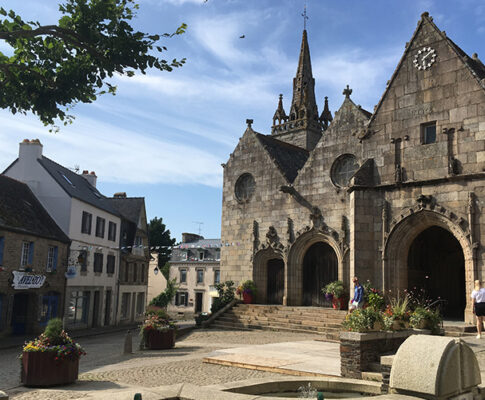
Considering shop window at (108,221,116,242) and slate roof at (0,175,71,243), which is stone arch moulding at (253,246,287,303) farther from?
shop window at (108,221,116,242)

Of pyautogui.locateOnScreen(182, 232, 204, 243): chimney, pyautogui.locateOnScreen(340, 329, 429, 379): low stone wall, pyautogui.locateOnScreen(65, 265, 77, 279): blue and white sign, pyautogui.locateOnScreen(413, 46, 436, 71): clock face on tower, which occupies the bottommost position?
pyautogui.locateOnScreen(340, 329, 429, 379): low stone wall

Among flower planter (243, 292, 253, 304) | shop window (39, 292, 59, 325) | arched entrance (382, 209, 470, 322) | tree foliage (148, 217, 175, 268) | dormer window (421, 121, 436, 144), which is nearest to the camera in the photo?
arched entrance (382, 209, 470, 322)

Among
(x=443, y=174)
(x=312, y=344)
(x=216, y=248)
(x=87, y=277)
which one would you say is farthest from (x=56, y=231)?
(x=216, y=248)

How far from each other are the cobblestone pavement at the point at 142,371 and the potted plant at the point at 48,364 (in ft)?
0.83

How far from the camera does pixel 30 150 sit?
2861 centimetres

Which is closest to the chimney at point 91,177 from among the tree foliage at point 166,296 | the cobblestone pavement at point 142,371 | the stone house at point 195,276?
the tree foliage at point 166,296

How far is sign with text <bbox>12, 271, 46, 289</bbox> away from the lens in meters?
23.0

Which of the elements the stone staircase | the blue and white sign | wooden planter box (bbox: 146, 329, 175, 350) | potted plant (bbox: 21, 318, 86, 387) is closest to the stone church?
the stone staircase

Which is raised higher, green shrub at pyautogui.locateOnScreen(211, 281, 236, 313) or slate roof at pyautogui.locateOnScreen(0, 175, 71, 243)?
slate roof at pyautogui.locateOnScreen(0, 175, 71, 243)

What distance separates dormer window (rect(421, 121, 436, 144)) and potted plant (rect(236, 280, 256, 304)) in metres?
11.2

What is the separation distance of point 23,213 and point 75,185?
625 cm

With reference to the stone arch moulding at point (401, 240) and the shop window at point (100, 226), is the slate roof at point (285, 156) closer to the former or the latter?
the stone arch moulding at point (401, 240)

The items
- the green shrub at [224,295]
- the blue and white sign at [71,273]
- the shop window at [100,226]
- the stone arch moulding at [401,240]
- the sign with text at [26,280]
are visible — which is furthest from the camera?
the shop window at [100,226]

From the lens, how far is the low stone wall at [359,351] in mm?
9641
